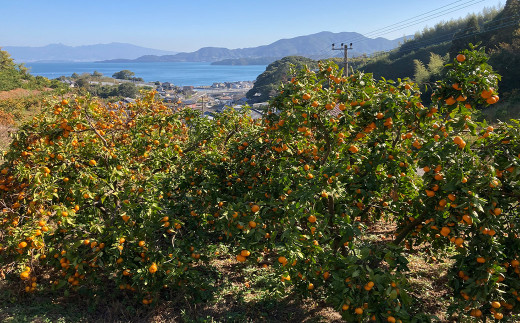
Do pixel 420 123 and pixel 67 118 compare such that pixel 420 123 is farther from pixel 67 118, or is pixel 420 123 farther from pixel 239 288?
pixel 67 118

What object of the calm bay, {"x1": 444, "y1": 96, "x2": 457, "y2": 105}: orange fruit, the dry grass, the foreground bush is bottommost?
the dry grass

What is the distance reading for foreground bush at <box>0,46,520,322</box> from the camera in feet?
7.50

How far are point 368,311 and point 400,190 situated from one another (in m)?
1.40

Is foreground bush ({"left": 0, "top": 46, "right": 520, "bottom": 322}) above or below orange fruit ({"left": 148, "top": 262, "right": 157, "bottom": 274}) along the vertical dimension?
above

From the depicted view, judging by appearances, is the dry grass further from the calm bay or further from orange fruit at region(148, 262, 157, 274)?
the calm bay

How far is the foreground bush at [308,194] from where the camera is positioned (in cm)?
229

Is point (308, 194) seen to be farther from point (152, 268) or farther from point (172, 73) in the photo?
point (172, 73)

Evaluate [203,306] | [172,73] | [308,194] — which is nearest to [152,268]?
[203,306]

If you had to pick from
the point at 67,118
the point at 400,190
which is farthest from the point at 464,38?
the point at 67,118

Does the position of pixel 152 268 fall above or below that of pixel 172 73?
below

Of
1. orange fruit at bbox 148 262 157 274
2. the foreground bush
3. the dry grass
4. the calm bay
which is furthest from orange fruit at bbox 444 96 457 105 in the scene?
the calm bay

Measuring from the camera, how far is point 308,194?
243 cm

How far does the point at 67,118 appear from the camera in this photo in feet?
9.73

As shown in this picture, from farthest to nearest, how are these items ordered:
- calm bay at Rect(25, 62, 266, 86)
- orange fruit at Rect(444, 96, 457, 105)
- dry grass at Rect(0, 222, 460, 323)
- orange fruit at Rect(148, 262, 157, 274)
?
calm bay at Rect(25, 62, 266, 86) → dry grass at Rect(0, 222, 460, 323) → orange fruit at Rect(148, 262, 157, 274) → orange fruit at Rect(444, 96, 457, 105)
